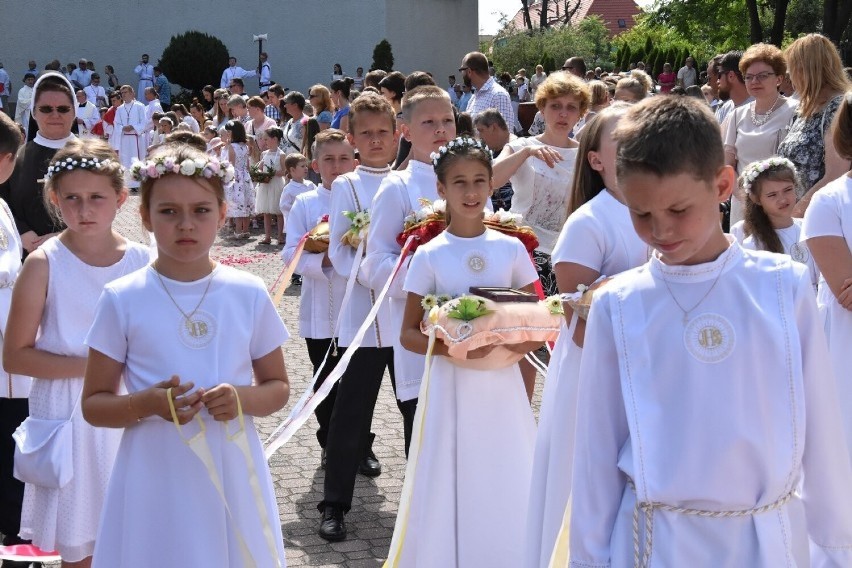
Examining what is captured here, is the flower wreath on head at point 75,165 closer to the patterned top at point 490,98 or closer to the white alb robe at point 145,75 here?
the patterned top at point 490,98

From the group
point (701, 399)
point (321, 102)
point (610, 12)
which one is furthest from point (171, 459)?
point (610, 12)

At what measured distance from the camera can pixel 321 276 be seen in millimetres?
6945

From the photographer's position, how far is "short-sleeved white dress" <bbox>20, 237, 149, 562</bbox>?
4.17 m

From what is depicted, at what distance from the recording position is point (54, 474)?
4098 mm

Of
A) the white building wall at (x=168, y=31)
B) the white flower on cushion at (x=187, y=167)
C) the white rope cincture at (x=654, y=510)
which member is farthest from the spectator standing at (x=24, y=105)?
the white rope cincture at (x=654, y=510)

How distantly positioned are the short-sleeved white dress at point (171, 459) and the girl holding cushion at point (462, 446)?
4.26 ft

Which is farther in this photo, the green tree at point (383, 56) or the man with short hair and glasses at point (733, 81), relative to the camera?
the green tree at point (383, 56)

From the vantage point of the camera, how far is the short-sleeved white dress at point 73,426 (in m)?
4.17

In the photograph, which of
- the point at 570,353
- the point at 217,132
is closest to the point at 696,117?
the point at 570,353

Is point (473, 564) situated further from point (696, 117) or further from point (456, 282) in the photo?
point (696, 117)

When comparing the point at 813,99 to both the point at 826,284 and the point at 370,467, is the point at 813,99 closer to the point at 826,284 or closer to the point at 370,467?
the point at 826,284

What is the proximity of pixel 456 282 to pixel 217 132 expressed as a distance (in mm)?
18798

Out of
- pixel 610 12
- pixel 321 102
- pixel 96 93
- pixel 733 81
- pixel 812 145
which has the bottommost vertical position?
pixel 812 145

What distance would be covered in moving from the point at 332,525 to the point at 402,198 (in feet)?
5.88
